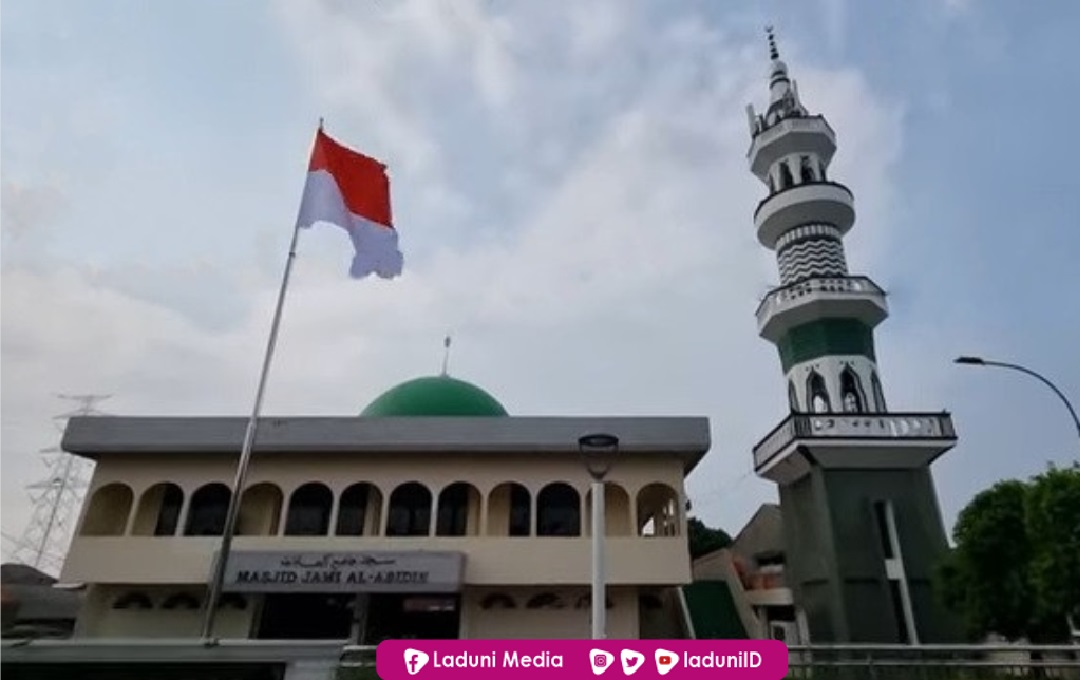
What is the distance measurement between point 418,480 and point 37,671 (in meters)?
8.22

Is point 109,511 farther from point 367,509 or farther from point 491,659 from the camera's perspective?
point 491,659

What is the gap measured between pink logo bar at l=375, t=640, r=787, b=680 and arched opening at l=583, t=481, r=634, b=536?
9.62 m

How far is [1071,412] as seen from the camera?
37.9ft

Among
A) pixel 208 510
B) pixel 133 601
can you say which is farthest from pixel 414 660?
pixel 133 601

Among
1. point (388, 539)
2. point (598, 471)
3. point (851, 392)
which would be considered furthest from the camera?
point (851, 392)

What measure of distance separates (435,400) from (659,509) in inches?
271

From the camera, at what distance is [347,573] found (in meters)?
13.5

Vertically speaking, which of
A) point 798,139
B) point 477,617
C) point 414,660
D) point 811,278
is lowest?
point 414,660

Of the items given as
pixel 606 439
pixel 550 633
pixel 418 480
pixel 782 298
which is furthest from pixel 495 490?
pixel 782 298

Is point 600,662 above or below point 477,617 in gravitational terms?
below

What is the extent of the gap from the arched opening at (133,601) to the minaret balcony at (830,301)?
57.5 ft

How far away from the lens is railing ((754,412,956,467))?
16.4 meters

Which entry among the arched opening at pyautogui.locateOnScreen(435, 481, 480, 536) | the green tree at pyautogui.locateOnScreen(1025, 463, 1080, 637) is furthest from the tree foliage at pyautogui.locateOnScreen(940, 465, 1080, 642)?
the arched opening at pyautogui.locateOnScreen(435, 481, 480, 536)

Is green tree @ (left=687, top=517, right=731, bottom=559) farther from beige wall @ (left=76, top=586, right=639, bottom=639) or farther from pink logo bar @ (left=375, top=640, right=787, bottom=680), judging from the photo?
pink logo bar @ (left=375, top=640, right=787, bottom=680)
